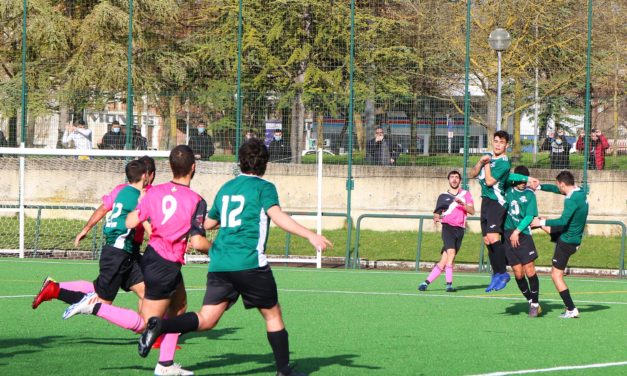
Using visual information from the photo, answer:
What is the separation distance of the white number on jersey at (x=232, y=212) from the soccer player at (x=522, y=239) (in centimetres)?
581

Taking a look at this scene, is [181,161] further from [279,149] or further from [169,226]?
[279,149]

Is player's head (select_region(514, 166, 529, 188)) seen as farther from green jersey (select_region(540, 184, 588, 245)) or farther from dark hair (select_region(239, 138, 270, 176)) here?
dark hair (select_region(239, 138, 270, 176))

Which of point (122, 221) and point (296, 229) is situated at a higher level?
point (296, 229)

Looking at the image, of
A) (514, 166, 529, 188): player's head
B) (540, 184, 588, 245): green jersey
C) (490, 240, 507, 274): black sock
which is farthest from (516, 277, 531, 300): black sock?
(514, 166, 529, 188): player's head

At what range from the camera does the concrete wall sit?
22.3m

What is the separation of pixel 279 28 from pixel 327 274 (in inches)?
285

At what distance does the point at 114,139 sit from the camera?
2284cm

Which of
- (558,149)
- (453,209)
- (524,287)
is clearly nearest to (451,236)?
(453,209)

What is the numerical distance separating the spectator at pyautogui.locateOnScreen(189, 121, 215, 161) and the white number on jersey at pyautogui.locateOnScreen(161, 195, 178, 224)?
14.2 metres

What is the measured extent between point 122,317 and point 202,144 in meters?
13.8

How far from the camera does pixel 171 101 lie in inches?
910

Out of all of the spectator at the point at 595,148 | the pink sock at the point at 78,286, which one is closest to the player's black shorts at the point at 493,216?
the pink sock at the point at 78,286

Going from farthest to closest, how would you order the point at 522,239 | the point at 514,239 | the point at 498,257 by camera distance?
the point at 498,257 < the point at 522,239 < the point at 514,239

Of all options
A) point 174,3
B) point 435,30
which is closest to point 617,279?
point 435,30
